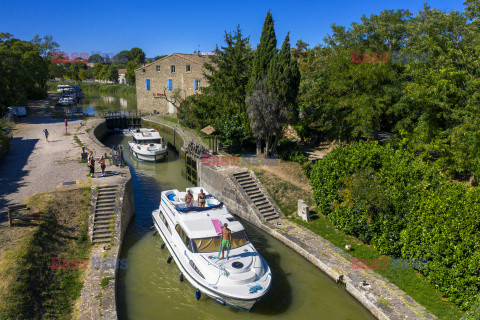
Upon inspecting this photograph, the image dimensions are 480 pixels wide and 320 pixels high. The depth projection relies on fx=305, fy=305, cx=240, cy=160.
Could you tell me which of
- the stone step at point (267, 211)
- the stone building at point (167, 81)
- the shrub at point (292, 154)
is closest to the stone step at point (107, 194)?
the stone step at point (267, 211)

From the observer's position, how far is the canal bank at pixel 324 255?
1164 centimetres

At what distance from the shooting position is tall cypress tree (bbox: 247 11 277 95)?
23141 mm

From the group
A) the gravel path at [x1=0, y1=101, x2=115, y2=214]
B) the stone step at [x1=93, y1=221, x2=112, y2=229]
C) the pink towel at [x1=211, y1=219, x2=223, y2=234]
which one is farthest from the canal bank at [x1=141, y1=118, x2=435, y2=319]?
the gravel path at [x1=0, y1=101, x2=115, y2=214]

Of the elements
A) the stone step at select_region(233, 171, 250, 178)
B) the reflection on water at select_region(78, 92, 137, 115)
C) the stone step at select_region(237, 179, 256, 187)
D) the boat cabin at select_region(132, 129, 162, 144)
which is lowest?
the stone step at select_region(237, 179, 256, 187)

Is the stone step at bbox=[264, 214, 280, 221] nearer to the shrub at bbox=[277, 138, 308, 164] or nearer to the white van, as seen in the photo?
the shrub at bbox=[277, 138, 308, 164]

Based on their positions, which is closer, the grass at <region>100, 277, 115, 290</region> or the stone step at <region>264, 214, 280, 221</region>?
the grass at <region>100, 277, 115, 290</region>

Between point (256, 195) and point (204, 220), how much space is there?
591 cm

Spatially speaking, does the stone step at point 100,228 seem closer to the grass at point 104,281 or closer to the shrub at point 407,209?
the grass at point 104,281

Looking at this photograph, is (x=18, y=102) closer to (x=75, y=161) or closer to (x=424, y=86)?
(x=75, y=161)

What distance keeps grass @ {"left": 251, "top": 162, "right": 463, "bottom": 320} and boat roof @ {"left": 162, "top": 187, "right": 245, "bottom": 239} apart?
5093 mm

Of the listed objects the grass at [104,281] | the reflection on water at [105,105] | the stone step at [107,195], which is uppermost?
the reflection on water at [105,105]

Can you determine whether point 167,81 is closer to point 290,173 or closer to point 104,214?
point 290,173

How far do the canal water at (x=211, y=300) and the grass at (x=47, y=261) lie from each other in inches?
81.4

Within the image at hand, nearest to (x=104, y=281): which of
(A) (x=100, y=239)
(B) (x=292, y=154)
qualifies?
(A) (x=100, y=239)
